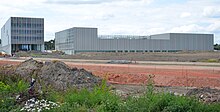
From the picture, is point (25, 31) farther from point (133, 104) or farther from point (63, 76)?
point (133, 104)

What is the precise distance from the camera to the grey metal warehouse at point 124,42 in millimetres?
131875

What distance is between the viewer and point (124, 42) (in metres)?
138

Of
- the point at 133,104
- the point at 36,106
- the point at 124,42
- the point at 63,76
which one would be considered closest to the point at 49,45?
the point at 124,42

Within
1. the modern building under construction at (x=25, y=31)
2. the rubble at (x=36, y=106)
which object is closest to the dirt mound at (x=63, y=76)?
the rubble at (x=36, y=106)

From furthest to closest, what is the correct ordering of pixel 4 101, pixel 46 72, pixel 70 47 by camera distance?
pixel 70 47 → pixel 46 72 → pixel 4 101

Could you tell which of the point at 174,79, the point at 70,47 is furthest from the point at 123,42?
the point at 174,79

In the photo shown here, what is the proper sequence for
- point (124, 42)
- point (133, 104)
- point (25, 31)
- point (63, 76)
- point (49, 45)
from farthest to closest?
1. point (49, 45)
2. point (25, 31)
3. point (124, 42)
4. point (63, 76)
5. point (133, 104)

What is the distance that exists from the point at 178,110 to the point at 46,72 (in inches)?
670

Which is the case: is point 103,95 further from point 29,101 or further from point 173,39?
point 173,39

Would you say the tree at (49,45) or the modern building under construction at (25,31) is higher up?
the modern building under construction at (25,31)

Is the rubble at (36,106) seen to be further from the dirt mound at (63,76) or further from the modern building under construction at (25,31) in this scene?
the modern building under construction at (25,31)

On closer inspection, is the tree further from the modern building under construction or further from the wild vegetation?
the wild vegetation

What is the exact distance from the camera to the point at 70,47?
136 metres

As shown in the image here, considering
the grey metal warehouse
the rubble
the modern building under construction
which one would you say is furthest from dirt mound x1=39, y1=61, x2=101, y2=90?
the modern building under construction
